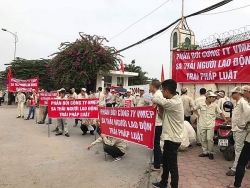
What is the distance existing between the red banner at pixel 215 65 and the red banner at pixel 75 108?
2.87 meters

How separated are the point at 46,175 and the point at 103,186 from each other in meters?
1.24

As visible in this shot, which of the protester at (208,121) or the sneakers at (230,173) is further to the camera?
the protester at (208,121)

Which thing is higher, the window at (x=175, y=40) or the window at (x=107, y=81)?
the window at (x=175, y=40)

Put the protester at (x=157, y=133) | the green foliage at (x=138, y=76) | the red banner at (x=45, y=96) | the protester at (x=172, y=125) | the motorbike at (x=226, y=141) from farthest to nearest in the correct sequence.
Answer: the green foliage at (x=138, y=76) < the red banner at (x=45, y=96) < the motorbike at (x=226, y=141) < the protester at (x=157, y=133) < the protester at (x=172, y=125)

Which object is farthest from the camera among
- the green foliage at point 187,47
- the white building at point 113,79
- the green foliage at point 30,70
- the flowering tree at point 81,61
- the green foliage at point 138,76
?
the green foliage at point 138,76

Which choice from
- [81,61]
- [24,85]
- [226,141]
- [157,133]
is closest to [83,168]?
[157,133]

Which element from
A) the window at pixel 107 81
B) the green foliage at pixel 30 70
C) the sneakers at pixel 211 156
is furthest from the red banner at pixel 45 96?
the green foliage at pixel 30 70

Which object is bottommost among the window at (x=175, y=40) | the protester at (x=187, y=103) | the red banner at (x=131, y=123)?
the red banner at (x=131, y=123)

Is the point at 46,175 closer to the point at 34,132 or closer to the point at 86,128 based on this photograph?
the point at 86,128

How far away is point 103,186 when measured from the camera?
3932 mm

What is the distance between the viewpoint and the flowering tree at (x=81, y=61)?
18.5 metres

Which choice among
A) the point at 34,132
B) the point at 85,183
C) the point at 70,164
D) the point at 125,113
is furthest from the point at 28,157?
the point at 34,132

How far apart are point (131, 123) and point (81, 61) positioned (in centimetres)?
1514

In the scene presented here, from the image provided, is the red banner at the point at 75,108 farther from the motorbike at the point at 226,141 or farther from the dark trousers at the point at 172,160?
the dark trousers at the point at 172,160
